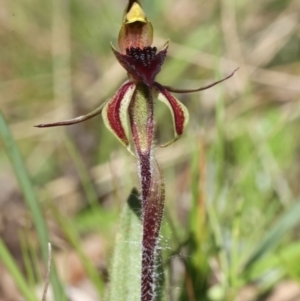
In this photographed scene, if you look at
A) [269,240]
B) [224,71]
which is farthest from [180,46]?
[269,240]

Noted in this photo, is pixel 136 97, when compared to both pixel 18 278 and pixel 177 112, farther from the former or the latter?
pixel 18 278

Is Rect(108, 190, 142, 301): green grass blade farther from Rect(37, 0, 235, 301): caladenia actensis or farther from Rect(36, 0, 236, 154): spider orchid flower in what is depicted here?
Rect(36, 0, 236, 154): spider orchid flower

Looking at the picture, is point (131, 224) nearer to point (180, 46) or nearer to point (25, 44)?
point (180, 46)

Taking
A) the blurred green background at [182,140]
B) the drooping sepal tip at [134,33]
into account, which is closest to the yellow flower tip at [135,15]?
the drooping sepal tip at [134,33]

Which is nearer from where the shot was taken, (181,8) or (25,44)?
(25,44)

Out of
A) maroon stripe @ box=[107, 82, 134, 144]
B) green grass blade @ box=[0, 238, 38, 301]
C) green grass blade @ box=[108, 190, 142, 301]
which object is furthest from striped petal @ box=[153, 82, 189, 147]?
green grass blade @ box=[0, 238, 38, 301]

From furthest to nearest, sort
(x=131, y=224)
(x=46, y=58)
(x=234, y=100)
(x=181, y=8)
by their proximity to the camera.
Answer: (x=181, y=8), (x=46, y=58), (x=234, y=100), (x=131, y=224)

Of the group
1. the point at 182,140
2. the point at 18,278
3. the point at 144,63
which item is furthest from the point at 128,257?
the point at 182,140
